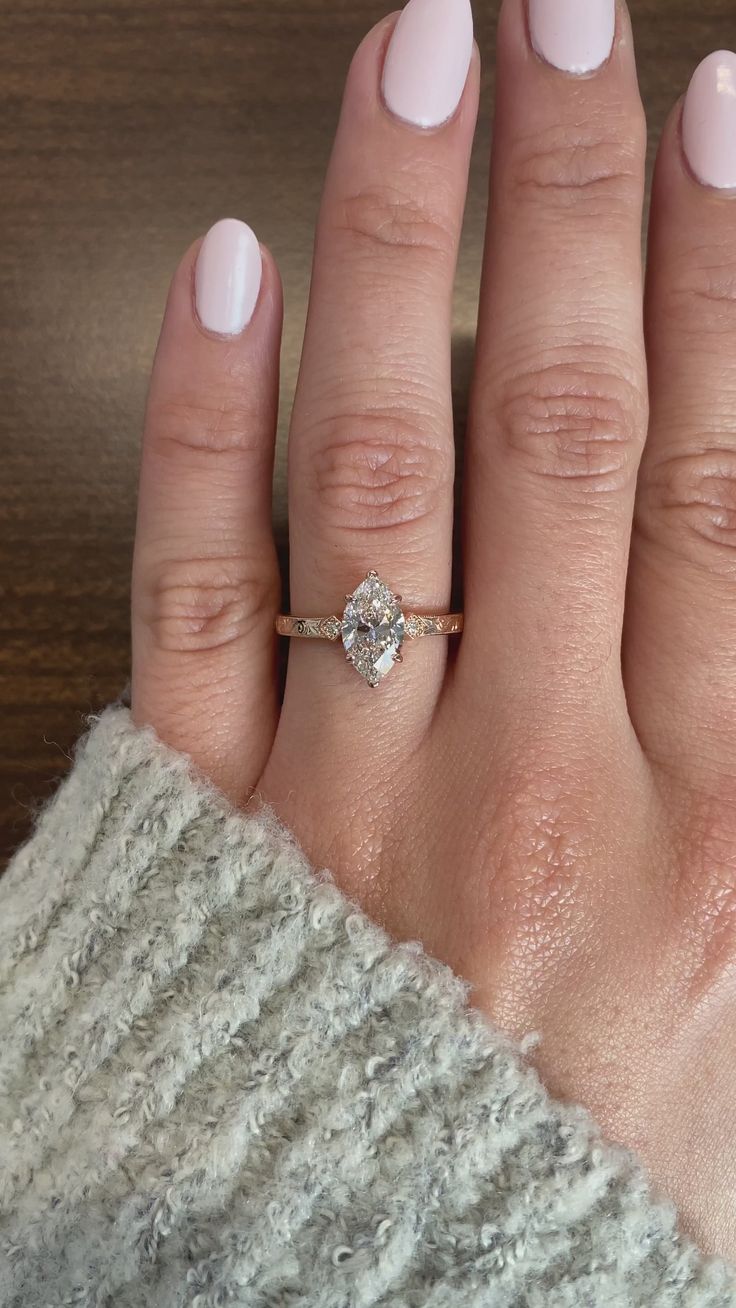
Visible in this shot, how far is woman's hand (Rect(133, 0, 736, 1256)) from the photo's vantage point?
0.60m

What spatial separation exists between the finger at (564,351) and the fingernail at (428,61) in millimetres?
49

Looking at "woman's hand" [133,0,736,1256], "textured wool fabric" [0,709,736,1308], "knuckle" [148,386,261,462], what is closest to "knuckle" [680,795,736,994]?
"woman's hand" [133,0,736,1256]

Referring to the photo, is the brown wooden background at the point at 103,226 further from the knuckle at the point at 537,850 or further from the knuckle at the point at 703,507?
the knuckle at the point at 537,850

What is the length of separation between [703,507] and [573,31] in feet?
1.08

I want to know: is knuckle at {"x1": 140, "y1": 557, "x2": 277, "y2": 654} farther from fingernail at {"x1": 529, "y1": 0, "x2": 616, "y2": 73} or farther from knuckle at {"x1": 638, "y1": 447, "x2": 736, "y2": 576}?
fingernail at {"x1": 529, "y1": 0, "x2": 616, "y2": 73}

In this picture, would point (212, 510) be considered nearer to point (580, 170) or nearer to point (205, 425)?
point (205, 425)

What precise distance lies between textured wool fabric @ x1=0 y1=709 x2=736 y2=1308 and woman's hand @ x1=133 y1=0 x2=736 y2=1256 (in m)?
0.06

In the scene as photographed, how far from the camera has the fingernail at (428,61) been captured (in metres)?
0.62

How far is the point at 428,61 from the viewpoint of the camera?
24.5 inches

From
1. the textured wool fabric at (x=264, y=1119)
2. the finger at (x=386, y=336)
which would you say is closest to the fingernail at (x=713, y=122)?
the finger at (x=386, y=336)

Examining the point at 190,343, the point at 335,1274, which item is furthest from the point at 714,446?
the point at 335,1274

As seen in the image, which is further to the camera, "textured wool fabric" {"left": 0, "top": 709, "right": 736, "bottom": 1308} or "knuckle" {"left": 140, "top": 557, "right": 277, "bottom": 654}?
"knuckle" {"left": 140, "top": 557, "right": 277, "bottom": 654}

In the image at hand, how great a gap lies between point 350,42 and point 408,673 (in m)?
0.54

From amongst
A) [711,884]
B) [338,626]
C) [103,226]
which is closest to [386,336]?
[338,626]
